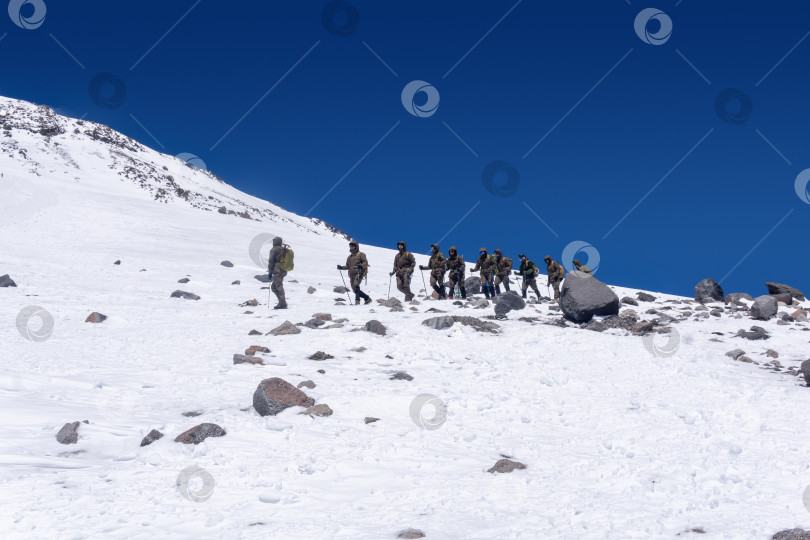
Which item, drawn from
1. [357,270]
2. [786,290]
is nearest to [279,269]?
[357,270]

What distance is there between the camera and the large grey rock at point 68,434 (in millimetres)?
6905

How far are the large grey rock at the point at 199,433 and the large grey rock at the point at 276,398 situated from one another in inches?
34.2

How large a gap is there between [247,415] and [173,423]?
955mm

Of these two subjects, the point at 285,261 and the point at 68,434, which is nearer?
the point at 68,434

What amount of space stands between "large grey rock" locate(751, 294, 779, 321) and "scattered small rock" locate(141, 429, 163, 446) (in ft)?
54.9

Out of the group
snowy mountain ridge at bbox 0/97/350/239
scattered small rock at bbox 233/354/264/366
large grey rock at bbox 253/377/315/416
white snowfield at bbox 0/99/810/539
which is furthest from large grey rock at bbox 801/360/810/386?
snowy mountain ridge at bbox 0/97/350/239

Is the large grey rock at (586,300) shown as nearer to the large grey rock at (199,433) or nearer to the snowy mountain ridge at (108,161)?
the large grey rock at (199,433)

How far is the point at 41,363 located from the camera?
1030 cm

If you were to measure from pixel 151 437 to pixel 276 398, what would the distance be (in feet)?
5.97

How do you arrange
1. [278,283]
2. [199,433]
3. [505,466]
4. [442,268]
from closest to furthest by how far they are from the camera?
[505,466], [199,433], [278,283], [442,268]

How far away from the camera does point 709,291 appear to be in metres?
24.1

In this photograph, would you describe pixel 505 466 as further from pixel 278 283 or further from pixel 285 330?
pixel 278 283

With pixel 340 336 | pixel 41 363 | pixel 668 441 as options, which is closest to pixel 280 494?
pixel 668 441

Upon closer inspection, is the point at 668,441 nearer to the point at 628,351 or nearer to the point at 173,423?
the point at 628,351
